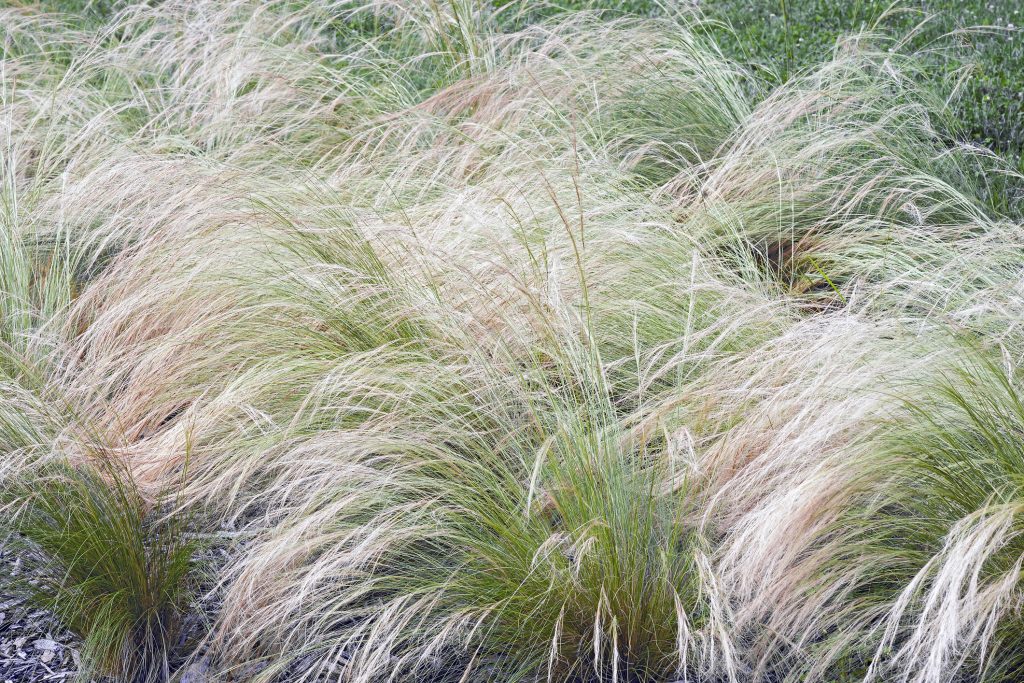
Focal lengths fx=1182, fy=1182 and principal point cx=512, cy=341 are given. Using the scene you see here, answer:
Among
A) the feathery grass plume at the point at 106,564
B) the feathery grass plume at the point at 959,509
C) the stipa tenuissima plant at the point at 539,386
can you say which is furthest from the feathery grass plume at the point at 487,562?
the feathery grass plume at the point at 959,509

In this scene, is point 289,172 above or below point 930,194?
above

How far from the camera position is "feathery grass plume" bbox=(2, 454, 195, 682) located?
276 cm

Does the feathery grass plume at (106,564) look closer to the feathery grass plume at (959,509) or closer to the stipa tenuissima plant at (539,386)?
the stipa tenuissima plant at (539,386)

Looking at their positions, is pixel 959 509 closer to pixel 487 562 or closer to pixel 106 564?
pixel 487 562

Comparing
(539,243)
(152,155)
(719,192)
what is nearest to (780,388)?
(539,243)

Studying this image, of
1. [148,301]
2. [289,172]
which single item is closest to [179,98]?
[289,172]

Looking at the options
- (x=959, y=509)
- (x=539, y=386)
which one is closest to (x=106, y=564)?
(x=539, y=386)

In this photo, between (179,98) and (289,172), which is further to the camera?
(179,98)

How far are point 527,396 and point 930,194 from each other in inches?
80.3

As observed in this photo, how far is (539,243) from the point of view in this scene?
351 centimetres

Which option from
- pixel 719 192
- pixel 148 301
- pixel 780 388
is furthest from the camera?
pixel 719 192

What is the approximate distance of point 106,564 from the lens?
2.78 m

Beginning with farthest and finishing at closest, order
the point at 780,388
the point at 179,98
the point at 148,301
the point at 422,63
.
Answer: the point at 422,63
the point at 179,98
the point at 148,301
the point at 780,388

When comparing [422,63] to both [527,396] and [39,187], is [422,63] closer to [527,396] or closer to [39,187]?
[39,187]
